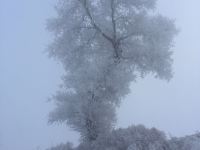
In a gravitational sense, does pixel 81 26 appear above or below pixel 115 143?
above

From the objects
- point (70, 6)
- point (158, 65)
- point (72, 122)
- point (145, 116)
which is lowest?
point (72, 122)

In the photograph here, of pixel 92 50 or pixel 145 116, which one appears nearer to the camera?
pixel 92 50

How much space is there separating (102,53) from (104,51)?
5.8 inches

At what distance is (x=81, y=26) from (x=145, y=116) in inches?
629

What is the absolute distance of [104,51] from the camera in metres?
19.8

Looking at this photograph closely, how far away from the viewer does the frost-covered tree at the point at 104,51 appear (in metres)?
19.3

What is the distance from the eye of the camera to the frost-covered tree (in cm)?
1931

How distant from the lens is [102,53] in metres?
19.8

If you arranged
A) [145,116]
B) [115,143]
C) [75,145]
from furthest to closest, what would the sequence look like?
[145,116] → [75,145] → [115,143]

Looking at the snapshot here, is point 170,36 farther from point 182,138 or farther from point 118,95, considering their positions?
point 182,138

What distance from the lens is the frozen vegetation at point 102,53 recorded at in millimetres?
19234

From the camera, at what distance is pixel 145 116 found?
33.7m

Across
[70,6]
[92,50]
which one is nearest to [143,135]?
[92,50]

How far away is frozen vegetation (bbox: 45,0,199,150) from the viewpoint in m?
19.2
